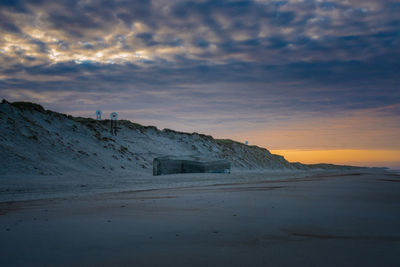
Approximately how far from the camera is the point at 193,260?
122 inches

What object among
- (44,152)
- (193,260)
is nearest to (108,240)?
(193,260)

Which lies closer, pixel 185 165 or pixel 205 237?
pixel 205 237

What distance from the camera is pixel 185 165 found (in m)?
31.6

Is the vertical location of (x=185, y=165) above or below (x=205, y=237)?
above

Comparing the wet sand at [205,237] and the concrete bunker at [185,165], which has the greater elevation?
the concrete bunker at [185,165]

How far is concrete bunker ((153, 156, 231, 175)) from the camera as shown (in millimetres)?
28980

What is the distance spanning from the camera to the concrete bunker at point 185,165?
28980mm

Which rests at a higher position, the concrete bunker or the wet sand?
the concrete bunker

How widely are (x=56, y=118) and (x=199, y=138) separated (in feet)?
93.7

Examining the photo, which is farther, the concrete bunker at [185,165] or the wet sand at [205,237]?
the concrete bunker at [185,165]

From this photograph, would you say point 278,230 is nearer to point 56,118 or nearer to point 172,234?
point 172,234

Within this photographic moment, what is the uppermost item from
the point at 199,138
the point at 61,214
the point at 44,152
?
the point at 199,138

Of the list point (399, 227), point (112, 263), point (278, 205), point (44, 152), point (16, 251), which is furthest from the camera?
point (44, 152)

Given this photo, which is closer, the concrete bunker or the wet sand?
the wet sand
